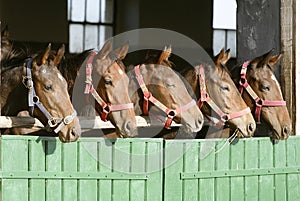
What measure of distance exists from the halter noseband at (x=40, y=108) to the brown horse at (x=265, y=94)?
A: 1.59m

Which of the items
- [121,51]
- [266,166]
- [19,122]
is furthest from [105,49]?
[266,166]

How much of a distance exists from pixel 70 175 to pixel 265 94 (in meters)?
1.75

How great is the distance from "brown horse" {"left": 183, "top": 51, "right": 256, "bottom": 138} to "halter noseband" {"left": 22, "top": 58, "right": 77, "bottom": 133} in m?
1.22

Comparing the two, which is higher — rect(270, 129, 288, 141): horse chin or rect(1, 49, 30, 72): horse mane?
rect(1, 49, 30, 72): horse mane

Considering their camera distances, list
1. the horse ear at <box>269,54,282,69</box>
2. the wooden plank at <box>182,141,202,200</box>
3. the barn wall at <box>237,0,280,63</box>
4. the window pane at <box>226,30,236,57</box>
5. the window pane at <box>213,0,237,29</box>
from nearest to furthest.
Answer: the wooden plank at <box>182,141,202,200</box> < the horse ear at <box>269,54,282,69</box> < the barn wall at <box>237,0,280,63</box> < the window pane at <box>213,0,237,29</box> < the window pane at <box>226,30,236,57</box>

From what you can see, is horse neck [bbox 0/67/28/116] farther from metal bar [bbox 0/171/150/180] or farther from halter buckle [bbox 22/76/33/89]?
metal bar [bbox 0/171/150/180]

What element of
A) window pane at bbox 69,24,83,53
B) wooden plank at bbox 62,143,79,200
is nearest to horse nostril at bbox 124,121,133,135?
wooden plank at bbox 62,143,79,200

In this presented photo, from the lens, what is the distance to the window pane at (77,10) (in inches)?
469

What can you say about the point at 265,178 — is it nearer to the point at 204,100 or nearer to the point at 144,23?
the point at 204,100

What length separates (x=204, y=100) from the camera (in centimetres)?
533

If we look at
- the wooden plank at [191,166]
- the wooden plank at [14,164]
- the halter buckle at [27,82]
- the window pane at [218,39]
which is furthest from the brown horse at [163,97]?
the window pane at [218,39]

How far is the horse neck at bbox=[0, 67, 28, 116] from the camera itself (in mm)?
4828

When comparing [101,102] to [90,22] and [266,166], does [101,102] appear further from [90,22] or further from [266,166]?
[90,22]

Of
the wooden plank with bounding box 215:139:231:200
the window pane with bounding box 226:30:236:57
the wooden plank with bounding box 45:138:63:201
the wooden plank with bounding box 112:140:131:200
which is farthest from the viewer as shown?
the window pane with bounding box 226:30:236:57
